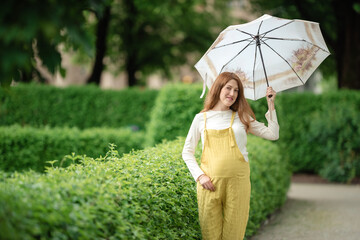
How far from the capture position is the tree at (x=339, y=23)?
534 inches

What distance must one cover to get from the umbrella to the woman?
2.36 feet

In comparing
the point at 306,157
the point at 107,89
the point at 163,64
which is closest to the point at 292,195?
the point at 306,157

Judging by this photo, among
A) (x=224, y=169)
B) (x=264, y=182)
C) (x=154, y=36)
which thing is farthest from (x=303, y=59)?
(x=154, y=36)

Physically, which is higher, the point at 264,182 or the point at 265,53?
the point at 265,53

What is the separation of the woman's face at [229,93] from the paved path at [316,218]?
2908 millimetres

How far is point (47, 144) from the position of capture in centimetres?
946

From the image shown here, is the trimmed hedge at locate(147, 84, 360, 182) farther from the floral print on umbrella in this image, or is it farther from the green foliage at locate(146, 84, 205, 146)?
the floral print on umbrella

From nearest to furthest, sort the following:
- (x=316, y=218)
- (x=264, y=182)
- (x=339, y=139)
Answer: (x=264, y=182), (x=316, y=218), (x=339, y=139)

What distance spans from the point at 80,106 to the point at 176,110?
20.4ft

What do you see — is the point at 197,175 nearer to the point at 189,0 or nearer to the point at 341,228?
the point at 341,228

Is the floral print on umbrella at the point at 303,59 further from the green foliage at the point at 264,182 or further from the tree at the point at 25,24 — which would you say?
the tree at the point at 25,24

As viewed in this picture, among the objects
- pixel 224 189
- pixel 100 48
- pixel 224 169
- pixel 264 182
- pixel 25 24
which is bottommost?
pixel 264 182

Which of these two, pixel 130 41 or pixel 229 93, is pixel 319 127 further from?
pixel 130 41

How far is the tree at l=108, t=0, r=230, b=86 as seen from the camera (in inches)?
812
